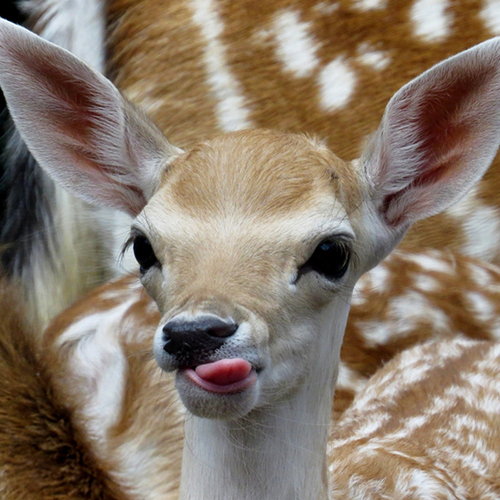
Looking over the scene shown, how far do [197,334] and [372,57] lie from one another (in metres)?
1.42

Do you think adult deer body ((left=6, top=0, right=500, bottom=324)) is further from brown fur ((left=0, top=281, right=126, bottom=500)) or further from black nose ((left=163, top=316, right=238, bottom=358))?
black nose ((left=163, top=316, right=238, bottom=358))

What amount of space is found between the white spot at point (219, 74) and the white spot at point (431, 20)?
445 millimetres

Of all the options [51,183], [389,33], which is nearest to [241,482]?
[51,183]

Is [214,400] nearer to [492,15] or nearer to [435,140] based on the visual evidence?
[435,140]

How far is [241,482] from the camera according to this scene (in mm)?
1454

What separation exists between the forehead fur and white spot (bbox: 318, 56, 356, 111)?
0.90 meters

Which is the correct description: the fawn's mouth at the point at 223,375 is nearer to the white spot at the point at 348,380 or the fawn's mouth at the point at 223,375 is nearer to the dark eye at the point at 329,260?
the dark eye at the point at 329,260

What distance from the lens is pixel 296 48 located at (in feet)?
8.01

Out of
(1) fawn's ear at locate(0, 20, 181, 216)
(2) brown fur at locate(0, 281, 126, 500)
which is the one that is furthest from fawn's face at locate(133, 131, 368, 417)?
(2) brown fur at locate(0, 281, 126, 500)

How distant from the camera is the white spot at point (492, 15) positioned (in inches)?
95.5

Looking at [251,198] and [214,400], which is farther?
[251,198]

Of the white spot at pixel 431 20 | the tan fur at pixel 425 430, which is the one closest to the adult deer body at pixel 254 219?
the tan fur at pixel 425 430

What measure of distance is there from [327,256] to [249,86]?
1113 mm

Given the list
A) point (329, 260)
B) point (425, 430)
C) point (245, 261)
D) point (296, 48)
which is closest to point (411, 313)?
point (425, 430)
